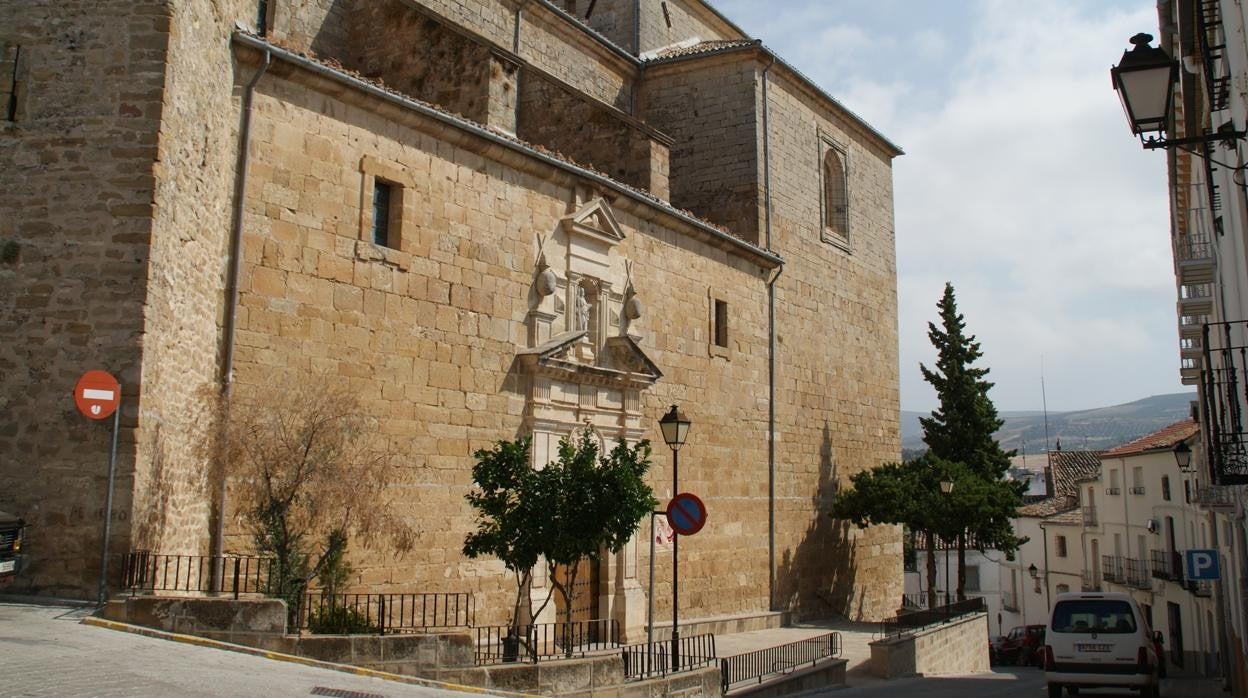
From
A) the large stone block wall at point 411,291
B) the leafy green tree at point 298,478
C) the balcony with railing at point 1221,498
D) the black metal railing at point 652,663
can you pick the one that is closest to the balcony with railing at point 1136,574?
the balcony with railing at point 1221,498

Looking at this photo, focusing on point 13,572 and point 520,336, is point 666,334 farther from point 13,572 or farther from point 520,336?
point 13,572

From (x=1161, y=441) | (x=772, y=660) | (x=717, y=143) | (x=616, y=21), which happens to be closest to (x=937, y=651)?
(x=772, y=660)

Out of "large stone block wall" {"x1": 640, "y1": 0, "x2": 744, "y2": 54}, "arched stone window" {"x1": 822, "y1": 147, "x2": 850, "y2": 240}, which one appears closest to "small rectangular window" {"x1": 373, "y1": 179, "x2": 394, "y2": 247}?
"large stone block wall" {"x1": 640, "y1": 0, "x2": 744, "y2": 54}

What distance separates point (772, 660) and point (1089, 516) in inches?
1022

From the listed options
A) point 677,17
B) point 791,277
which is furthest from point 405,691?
point 677,17

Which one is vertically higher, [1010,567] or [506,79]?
[506,79]

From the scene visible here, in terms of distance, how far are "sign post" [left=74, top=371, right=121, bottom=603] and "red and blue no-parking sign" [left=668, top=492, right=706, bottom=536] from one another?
17.0ft

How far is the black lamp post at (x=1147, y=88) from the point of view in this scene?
5.54 meters

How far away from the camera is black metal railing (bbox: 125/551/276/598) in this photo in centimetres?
754

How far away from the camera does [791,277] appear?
61.5ft

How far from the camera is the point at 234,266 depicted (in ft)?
30.6

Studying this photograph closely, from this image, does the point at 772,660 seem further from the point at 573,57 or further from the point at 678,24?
the point at 678,24

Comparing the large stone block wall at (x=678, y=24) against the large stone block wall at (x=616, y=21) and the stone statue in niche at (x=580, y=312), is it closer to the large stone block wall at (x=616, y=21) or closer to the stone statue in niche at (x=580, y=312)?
the large stone block wall at (x=616, y=21)

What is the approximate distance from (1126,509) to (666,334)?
21.9m
